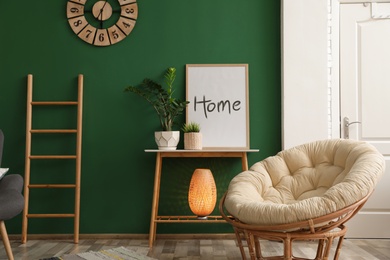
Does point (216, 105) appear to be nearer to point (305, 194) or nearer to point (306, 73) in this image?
point (306, 73)

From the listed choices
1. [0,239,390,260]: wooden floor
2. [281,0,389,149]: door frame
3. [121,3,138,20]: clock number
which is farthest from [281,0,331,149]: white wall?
[121,3,138,20]: clock number

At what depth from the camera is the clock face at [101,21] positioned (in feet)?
13.1

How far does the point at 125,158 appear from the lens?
3980mm

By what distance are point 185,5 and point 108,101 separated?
1054mm

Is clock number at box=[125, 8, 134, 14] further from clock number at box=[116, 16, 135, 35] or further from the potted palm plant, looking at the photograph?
the potted palm plant

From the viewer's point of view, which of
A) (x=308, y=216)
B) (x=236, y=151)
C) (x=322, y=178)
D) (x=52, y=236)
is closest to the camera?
(x=308, y=216)

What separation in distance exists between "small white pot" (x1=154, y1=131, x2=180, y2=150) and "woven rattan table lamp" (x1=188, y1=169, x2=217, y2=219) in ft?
1.06

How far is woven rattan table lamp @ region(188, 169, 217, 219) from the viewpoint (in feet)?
11.6

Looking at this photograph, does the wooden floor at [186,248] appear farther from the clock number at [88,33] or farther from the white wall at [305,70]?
the clock number at [88,33]

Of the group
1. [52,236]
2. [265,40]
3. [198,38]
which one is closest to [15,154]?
[52,236]

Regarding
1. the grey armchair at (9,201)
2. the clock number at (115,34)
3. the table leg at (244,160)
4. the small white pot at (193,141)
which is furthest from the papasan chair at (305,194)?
the clock number at (115,34)

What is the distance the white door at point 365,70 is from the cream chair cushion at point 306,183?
119 cm

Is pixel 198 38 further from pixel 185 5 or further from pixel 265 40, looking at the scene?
pixel 265 40

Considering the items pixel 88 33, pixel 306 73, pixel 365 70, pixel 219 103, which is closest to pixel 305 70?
pixel 306 73
